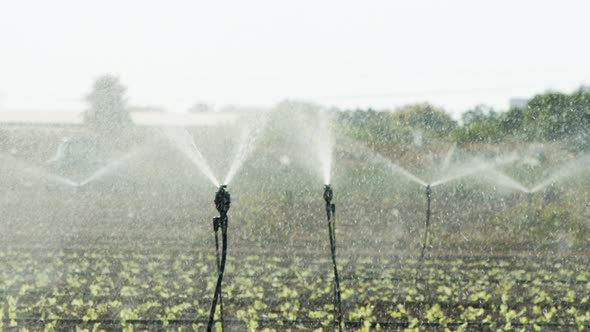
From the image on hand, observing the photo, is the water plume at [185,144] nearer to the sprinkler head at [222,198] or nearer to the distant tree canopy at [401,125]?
the distant tree canopy at [401,125]

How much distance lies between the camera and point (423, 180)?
22375 millimetres

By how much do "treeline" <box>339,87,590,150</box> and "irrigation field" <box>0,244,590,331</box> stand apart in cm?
1106

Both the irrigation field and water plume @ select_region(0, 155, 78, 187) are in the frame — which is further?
water plume @ select_region(0, 155, 78, 187)

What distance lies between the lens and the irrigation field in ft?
27.3

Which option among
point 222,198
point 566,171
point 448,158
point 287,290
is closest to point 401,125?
point 448,158

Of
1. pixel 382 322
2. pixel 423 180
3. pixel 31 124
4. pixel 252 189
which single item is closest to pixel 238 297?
pixel 382 322

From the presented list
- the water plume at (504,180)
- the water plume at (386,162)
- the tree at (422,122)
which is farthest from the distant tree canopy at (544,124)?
the water plume at (386,162)

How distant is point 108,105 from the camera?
27.1 metres

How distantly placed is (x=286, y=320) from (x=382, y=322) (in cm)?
110

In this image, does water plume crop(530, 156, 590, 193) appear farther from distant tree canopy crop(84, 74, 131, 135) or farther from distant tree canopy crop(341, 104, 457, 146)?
distant tree canopy crop(84, 74, 131, 135)

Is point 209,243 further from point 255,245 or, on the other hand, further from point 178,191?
point 178,191

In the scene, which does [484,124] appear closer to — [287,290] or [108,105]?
[108,105]

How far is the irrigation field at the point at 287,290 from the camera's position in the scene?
8.33 meters

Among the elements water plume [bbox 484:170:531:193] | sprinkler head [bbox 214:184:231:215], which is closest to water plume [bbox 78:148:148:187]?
water plume [bbox 484:170:531:193]
